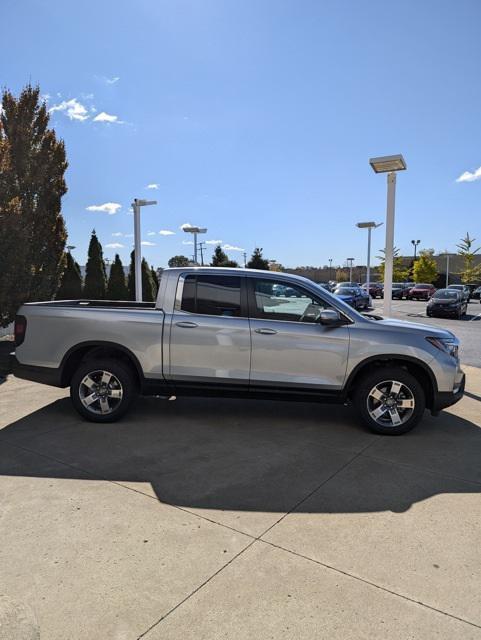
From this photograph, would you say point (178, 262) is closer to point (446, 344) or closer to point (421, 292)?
point (421, 292)

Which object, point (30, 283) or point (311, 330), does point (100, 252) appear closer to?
point (30, 283)

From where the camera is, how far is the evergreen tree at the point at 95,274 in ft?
55.0

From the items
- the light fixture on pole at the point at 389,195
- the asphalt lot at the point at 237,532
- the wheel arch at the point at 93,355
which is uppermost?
the light fixture on pole at the point at 389,195

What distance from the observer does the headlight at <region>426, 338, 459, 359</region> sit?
16.8 feet

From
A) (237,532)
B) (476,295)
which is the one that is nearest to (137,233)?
(237,532)

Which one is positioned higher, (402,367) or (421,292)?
(421,292)

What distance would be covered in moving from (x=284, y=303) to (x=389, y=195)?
428 centimetres

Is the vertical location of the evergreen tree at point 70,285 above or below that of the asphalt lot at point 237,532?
above

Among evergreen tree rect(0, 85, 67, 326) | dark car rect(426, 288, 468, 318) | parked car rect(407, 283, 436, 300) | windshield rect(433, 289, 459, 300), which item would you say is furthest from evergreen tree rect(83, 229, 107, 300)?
parked car rect(407, 283, 436, 300)

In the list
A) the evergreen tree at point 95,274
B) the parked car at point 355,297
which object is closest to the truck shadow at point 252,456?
the evergreen tree at point 95,274

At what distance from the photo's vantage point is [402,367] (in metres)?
5.15

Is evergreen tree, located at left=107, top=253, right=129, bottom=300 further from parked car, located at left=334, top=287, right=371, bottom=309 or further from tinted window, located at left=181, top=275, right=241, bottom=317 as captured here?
tinted window, located at left=181, top=275, right=241, bottom=317

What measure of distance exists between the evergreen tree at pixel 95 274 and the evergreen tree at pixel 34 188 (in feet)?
17.0

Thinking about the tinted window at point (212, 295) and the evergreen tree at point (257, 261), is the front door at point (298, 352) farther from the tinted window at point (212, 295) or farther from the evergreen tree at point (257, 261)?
the evergreen tree at point (257, 261)
